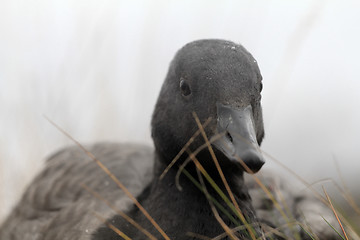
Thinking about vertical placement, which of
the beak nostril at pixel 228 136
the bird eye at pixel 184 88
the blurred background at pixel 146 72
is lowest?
the blurred background at pixel 146 72

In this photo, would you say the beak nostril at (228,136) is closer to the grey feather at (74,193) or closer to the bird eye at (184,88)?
the bird eye at (184,88)

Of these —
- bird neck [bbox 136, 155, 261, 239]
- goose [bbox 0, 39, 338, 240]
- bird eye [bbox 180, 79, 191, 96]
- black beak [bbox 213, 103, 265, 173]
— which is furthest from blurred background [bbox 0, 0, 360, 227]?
black beak [bbox 213, 103, 265, 173]

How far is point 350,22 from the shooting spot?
967 cm

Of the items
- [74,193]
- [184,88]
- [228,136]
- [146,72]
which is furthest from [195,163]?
[146,72]

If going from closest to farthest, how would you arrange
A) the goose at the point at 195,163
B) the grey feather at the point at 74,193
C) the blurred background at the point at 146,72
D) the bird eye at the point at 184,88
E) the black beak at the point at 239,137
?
the black beak at the point at 239,137 < the goose at the point at 195,163 < the bird eye at the point at 184,88 < the grey feather at the point at 74,193 < the blurred background at the point at 146,72

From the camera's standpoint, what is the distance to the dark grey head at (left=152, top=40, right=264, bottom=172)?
2.99 meters

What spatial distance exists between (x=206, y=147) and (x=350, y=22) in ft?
23.5

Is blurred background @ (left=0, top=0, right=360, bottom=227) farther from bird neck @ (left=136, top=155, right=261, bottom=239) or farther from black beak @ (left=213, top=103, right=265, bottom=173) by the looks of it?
black beak @ (left=213, top=103, right=265, bottom=173)

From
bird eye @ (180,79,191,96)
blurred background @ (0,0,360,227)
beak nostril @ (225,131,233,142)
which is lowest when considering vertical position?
blurred background @ (0,0,360,227)

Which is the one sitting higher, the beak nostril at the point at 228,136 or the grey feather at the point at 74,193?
the beak nostril at the point at 228,136

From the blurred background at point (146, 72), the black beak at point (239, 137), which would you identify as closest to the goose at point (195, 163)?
the black beak at point (239, 137)

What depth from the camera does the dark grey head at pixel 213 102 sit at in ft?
9.82

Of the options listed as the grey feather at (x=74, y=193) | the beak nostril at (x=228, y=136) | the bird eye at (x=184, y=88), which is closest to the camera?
the beak nostril at (x=228, y=136)

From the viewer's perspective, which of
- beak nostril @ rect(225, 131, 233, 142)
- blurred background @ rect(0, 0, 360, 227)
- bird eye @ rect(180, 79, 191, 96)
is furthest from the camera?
blurred background @ rect(0, 0, 360, 227)
